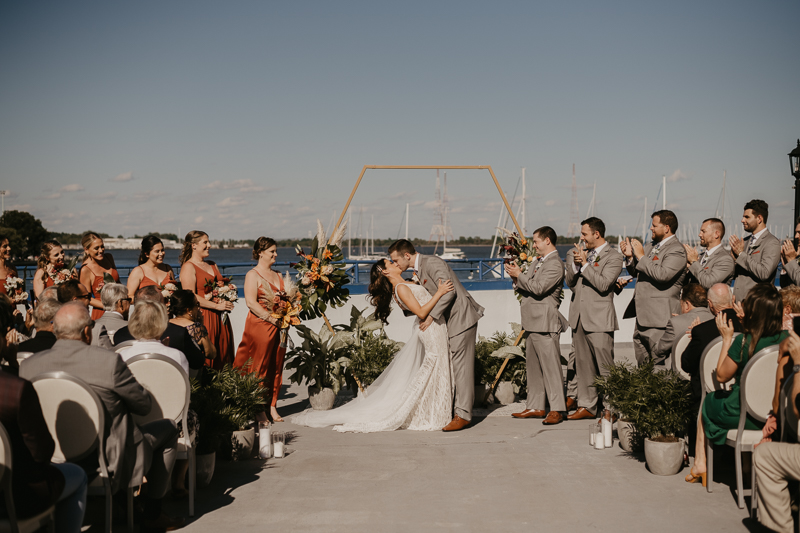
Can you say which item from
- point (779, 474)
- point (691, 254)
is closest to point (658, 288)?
point (691, 254)

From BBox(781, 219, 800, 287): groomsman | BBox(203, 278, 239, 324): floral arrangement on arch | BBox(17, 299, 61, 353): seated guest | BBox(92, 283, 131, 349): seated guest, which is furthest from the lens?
BBox(203, 278, 239, 324): floral arrangement on arch

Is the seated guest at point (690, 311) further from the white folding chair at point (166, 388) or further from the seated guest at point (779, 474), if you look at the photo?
the white folding chair at point (166, 388)

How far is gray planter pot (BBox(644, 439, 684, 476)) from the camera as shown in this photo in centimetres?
478

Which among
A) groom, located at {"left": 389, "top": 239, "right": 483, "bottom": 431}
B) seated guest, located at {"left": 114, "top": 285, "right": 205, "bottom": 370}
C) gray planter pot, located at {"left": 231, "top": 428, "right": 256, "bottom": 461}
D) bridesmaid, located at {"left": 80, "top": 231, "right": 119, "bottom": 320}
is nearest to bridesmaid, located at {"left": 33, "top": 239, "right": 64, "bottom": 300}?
bridesmaid, located at {"left": 80, "top": 231, "right": 119, "bottom": 320}

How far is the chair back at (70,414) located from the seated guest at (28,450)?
29 centimetres

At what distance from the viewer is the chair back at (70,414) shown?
3.30 metres

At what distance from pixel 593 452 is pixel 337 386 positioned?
2951 millimetres

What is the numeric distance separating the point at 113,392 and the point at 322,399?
397 cm

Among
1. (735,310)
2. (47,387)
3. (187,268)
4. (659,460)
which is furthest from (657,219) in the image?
(47,387)

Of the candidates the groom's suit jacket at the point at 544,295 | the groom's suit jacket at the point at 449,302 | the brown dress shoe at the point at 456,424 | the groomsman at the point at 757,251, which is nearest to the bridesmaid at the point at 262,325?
the groom's suit jacket at the point at 449,302

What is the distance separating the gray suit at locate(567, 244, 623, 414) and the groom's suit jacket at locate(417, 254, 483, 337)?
1.07 m

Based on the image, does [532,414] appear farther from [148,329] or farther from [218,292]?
[148,329]

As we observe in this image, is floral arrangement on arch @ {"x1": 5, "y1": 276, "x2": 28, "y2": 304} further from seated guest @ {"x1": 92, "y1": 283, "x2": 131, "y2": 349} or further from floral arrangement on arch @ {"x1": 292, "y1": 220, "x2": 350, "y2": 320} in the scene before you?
floral arrangement on arch @ {"x1": 292, "y1": 220, "x2": 350, "y2": 320}

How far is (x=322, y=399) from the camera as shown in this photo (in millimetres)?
7332
